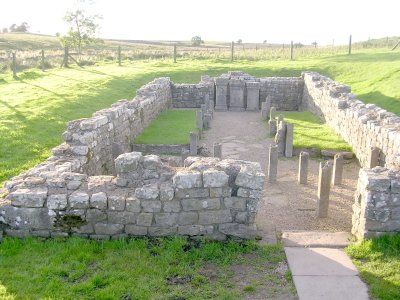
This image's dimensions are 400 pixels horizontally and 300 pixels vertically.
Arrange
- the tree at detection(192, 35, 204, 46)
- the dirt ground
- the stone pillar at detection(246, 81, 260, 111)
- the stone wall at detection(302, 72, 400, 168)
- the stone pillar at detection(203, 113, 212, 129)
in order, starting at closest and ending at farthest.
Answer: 1. the dirt ground
2. the stone wall at detection(302, 72, 400, 168)
3. the stone pillar at detection(203, 113, 212, 129)
4. the stone pillar at detection(246, 81, 260, 111)
5. the tree at detection(192, 35, 204, 46)

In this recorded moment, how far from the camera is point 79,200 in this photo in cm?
720

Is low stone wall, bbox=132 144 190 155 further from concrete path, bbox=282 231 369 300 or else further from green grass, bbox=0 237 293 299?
green grass, bbox=0 237 293 299

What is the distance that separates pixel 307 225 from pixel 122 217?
4107 mm

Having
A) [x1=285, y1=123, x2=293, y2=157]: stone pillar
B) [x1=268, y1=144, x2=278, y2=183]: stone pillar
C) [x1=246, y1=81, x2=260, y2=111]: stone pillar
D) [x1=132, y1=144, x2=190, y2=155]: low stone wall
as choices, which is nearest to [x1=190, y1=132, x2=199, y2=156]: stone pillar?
[x1=132, y1=144, x2=190, y2=155]: low stone wall

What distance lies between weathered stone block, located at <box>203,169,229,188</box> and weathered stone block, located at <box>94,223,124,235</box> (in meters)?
1.68

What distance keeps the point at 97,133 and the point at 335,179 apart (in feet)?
21.8

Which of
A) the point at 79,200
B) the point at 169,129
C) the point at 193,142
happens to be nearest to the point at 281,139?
the point at 193,142

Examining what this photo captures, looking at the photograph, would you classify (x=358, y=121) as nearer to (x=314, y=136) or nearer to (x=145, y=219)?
(x=314, y=136)

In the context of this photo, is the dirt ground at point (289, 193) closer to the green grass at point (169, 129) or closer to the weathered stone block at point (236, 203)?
the green grass at point (169, 129)

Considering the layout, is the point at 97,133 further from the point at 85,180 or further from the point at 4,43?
the point at 4,43

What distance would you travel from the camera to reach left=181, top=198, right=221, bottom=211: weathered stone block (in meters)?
7.24

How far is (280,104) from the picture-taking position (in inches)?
987

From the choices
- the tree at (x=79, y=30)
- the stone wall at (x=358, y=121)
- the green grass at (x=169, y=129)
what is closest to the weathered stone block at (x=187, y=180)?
the stone wall at (x=358, y=121)

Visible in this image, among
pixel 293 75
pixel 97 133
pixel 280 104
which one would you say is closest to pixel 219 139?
pixel 97 133
